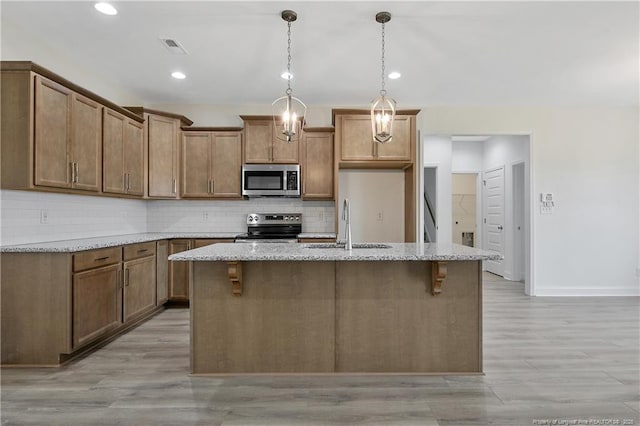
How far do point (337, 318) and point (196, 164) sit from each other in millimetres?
3151

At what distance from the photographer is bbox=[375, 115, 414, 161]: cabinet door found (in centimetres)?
459

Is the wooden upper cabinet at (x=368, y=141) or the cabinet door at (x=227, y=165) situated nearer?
the wooden upper cabinet at (x=368, y=141)

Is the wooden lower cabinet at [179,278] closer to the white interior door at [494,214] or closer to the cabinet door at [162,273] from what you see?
the cabinet door at [162,273]

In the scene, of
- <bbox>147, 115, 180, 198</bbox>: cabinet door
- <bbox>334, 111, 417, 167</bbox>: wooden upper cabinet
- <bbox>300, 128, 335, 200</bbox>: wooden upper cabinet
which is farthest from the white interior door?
<bbox>147, 115, 180, 198</bbox>: cabinet door

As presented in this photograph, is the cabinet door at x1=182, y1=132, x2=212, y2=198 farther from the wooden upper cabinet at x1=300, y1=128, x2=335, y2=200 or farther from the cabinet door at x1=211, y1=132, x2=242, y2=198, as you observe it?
the wooden upper cabinet at x1=300, y1=128, x2=335, y2=200

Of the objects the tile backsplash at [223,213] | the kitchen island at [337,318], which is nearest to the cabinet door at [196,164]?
the tile backsplash at [223,213]

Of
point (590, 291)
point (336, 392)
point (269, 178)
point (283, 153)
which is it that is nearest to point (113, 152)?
point (269, 178)

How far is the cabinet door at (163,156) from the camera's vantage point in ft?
14.8

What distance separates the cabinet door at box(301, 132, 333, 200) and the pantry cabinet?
2428mm

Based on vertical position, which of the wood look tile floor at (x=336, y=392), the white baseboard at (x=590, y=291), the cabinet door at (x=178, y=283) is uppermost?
the cabinet door at (x=178, y=283)

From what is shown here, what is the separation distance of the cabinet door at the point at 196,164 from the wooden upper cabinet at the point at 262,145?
52 centimetres

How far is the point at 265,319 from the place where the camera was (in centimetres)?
257

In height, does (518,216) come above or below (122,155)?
below

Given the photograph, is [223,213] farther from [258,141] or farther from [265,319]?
[265,319]
